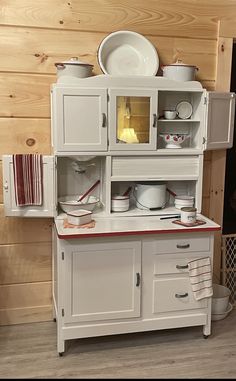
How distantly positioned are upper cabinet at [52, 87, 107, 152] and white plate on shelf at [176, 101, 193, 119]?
544mm

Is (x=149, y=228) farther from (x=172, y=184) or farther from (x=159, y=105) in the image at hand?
(x=159, y=105)

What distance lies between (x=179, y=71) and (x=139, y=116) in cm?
37

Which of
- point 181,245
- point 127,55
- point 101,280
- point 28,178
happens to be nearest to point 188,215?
point 181,245

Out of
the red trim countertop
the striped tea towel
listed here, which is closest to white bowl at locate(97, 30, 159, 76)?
the red trim countertop

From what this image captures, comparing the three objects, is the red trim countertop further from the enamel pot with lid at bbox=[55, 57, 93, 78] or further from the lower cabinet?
the enamel pot with lid at bbox=[55, 57, 93, 78]

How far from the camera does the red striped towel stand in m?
2.49

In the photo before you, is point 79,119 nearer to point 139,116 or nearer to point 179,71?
point 139,116

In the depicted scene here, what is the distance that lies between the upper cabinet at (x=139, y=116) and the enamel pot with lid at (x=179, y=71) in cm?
4

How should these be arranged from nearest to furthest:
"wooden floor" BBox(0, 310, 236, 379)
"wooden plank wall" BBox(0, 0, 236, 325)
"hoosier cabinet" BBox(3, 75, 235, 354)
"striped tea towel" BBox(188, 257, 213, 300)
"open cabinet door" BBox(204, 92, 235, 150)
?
"wooden floor" BBox(0, 310, 236, 379) < "hoosier cabinet" BBox(3, 75, 235, 354) < "striped tea towel" BBox(188, 257, 213, 300) < "wooden plank wall" BBox(0, 0, 236, 325) < "open cabinet door" BBox(204, 92, 235, 150)

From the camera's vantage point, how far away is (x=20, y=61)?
2598 millimetres

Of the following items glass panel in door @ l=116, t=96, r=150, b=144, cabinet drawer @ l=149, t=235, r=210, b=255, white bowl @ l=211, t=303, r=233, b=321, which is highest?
glass panel in door @ l=116, t=96, r=150, b=144

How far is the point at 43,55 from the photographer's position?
2625 mm

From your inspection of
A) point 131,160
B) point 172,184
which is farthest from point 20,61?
point 172,184

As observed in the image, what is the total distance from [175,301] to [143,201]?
2.09ft
